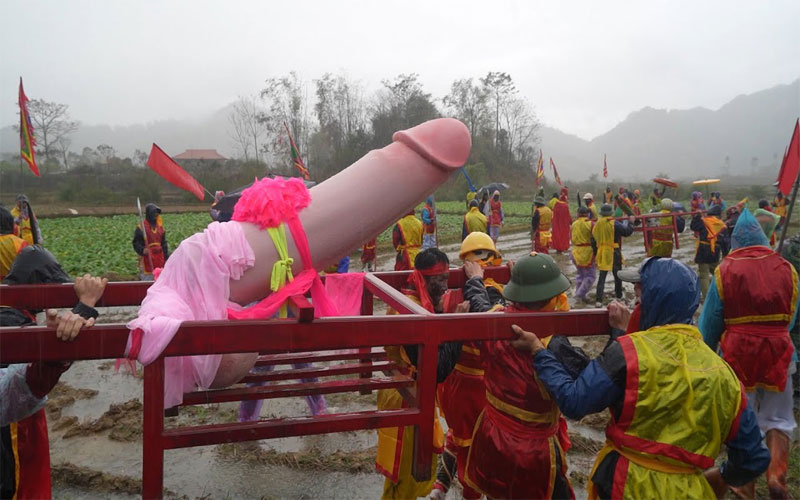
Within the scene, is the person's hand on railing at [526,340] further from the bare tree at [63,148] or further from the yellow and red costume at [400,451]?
the bare tree at [63,148]

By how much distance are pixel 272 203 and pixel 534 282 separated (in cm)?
146

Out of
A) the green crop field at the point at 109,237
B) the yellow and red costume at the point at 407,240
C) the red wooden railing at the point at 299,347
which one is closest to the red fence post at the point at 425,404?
the red wooden railing at the point at 299,347

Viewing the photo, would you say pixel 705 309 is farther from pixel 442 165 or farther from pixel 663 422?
pixel 442 165

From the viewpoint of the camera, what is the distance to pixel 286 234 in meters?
2.51

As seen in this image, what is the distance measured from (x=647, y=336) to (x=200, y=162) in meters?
53.1

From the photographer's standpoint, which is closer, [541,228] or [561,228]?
[541,228]

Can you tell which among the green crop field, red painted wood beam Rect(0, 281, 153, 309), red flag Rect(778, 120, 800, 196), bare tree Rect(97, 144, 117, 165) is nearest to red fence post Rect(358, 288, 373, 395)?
red painted wood beam Rect(0, 281, 153, 309)

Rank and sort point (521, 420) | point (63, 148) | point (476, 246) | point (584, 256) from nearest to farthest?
point (521, 420) < point (476, 246) < point (584, 256) < point (63, 148)

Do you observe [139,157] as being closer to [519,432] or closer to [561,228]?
[561,228]

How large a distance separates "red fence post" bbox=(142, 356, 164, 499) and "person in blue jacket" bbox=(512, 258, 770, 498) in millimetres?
1589

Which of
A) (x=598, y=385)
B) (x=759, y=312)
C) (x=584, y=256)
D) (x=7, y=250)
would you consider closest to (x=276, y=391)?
(x=598, y=385)

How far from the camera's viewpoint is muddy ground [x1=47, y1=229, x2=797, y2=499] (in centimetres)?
437

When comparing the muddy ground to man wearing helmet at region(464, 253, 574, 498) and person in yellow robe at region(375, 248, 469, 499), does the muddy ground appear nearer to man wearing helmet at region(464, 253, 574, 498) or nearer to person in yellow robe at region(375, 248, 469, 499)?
person in yellow robe at region(375, 248, 469, 499)

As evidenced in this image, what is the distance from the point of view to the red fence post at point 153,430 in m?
2.02
